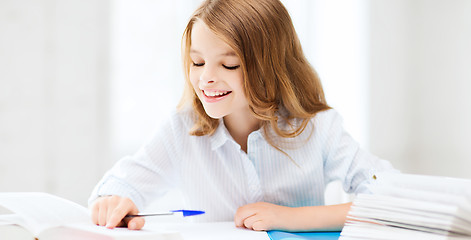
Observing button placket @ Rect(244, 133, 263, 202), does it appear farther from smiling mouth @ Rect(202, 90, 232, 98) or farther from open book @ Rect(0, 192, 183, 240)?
open book @ Rect(0, 192, 183, 240)

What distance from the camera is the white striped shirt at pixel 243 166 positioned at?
950mm

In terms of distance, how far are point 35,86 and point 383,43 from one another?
1.71 metres

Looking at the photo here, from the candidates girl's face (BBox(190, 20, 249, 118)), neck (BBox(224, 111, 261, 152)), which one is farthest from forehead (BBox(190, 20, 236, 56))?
neck (BBox(224, 111, 261, 152))

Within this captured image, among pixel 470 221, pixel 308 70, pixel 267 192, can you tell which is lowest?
pixel 267 192

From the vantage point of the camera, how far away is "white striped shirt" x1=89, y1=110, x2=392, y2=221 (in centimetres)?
95

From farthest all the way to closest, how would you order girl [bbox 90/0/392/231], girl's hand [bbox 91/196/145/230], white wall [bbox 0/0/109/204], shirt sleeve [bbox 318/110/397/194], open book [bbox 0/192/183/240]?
1. white wall [bbox 0/0/109/204]
2. shirt sleeve [bbox 318/110/397/194]
3. girl [bbox 90/0/392/231]
4. girl's hand [bbox 91/196/145/230]
5. open book [bbox 0/192/183/240]

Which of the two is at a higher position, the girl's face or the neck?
the girl's face

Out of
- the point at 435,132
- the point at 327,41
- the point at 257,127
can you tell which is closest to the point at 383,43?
the point at 327,41

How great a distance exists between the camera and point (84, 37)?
1.88 metres

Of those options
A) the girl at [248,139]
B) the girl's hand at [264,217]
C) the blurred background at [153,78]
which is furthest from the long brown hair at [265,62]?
the blurred background at [153,78]

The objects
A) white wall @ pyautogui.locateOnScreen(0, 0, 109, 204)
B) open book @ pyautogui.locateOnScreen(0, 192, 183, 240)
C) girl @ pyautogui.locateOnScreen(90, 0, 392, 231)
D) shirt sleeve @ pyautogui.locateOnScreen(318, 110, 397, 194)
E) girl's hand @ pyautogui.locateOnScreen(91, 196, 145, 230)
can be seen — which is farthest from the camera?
white wall @ pyautogui.locateOnScreen(0, 0, 109, 204)

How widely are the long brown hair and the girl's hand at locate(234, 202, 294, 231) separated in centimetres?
18

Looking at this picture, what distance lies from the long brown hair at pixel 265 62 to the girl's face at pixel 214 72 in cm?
1

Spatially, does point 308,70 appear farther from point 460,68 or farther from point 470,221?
point 460,68
